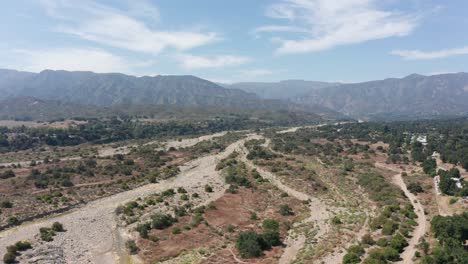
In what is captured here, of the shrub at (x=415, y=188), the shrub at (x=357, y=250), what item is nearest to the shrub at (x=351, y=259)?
the shrub at (x=357, y=250)

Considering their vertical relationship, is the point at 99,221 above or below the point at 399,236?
below

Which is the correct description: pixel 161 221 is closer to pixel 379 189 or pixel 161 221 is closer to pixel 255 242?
pixel 255 242

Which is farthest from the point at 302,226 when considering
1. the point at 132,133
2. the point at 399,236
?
the point at 132,133

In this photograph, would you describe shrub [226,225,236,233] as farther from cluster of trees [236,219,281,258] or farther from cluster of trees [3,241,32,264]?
cluster of trees [3,241,32,264]

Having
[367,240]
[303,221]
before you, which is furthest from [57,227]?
[367,240]

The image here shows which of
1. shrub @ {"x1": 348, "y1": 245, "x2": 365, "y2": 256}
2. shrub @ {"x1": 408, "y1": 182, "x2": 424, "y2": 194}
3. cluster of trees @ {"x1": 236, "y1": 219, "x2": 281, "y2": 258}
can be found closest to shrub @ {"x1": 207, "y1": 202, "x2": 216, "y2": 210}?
cluster of trees @ {"x1": 236, "y1": 219, "x2": 281, "y2": 258}

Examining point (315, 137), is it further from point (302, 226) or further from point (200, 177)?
point (302, 226)

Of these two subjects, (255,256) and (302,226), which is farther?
(302,226)
